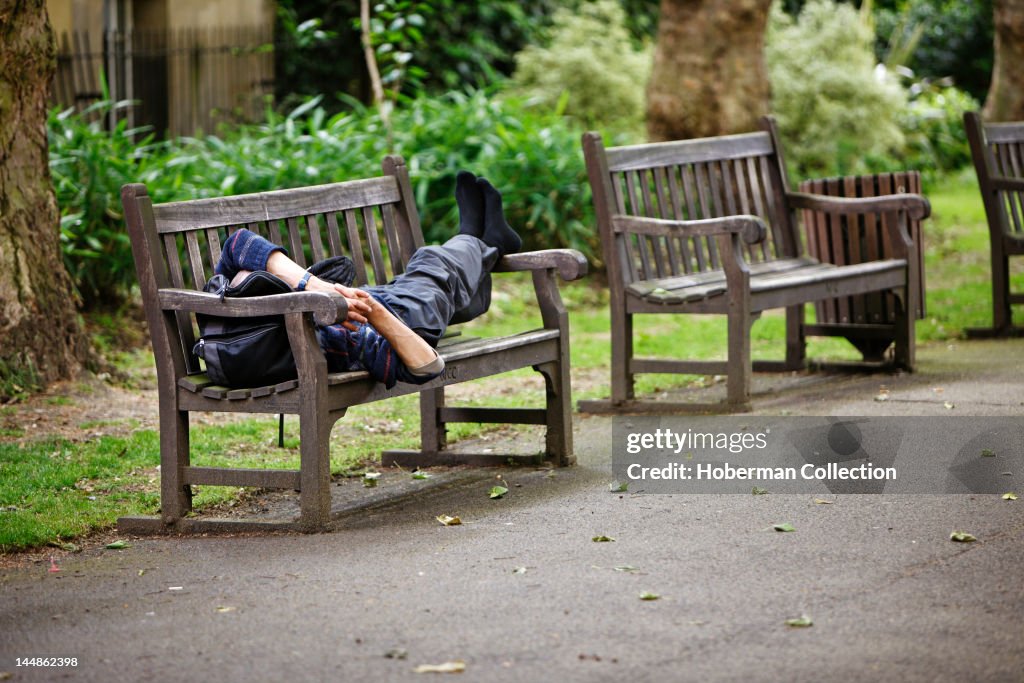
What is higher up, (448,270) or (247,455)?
(448,270)

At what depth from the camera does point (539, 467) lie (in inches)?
220

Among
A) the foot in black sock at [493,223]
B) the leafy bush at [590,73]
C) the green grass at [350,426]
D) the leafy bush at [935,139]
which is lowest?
the green grass at [350,426]

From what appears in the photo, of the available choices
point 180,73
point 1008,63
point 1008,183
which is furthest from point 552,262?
point 180,73

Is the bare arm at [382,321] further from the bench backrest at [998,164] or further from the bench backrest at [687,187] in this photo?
the bench backrest at [998,164]

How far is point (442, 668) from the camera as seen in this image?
325 centimetres

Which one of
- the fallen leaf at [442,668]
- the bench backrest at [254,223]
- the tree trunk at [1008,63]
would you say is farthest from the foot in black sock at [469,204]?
the tree trunk at [1008,63]

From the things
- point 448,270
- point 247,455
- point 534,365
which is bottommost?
point 247,455

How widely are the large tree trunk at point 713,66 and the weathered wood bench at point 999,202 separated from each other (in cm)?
402

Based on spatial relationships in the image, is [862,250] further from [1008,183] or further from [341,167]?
[341,167]

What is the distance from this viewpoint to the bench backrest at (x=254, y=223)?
4605 millimetres

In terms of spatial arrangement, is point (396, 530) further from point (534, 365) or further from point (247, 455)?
point (247, 455)

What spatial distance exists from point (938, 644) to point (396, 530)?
1915 millimetres

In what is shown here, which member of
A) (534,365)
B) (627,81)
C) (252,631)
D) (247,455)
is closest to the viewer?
(252,631)

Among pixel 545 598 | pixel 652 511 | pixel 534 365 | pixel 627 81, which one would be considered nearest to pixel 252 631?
pixel 545 598
